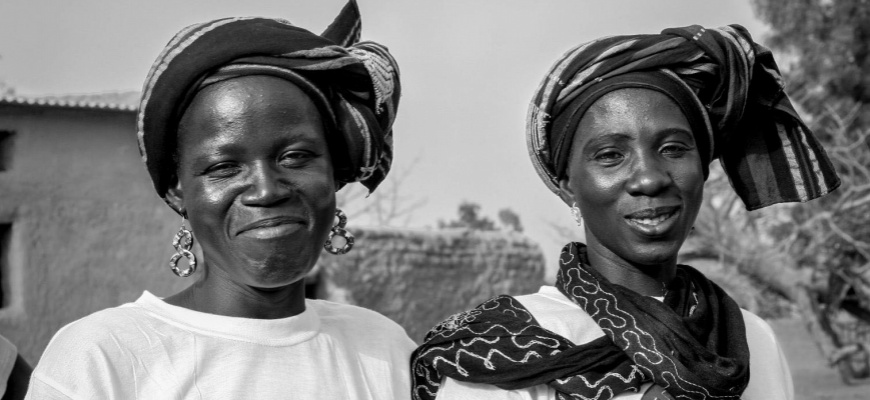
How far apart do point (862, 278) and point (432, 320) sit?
26.1 feet

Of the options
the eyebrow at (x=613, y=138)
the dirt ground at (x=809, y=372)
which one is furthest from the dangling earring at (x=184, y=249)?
the dirt ground at (x=809, y=372)

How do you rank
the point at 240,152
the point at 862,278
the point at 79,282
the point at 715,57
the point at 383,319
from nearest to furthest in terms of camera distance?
the point at 240,152 < the point at 715,57 < the point at 383,319 < the point at 79,282 < the point at 862,278

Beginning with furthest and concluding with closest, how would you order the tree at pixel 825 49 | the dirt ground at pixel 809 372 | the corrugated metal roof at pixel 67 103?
the tree at pixel 825 49
the dirt ground at pixel 809 372
the corrugated metal roof at pixel 67 103

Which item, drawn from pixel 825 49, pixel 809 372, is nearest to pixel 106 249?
pixel 809 372

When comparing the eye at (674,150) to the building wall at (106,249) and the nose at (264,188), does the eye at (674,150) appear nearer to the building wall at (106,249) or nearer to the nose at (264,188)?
the nose at (264,188)

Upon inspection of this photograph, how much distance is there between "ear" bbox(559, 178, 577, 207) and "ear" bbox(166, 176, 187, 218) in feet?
3.56

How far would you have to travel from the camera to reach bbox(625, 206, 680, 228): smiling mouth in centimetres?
270

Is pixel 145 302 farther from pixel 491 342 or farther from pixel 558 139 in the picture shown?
pixel 558 139

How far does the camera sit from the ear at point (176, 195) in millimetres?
2631

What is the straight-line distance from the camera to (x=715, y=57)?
2.84 m

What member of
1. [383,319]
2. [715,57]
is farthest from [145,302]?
[715,57]

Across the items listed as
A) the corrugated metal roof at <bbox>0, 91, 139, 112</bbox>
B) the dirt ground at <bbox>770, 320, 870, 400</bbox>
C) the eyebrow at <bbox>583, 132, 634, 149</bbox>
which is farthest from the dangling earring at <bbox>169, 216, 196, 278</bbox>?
the dirt ground at <bbox>770, 320, 870, 400</bbox>

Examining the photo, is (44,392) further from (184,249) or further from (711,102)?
(711,102)

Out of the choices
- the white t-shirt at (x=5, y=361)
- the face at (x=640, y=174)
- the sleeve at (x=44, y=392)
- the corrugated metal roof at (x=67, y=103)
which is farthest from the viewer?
the corrugated metal roof at (x=67, y=103)
